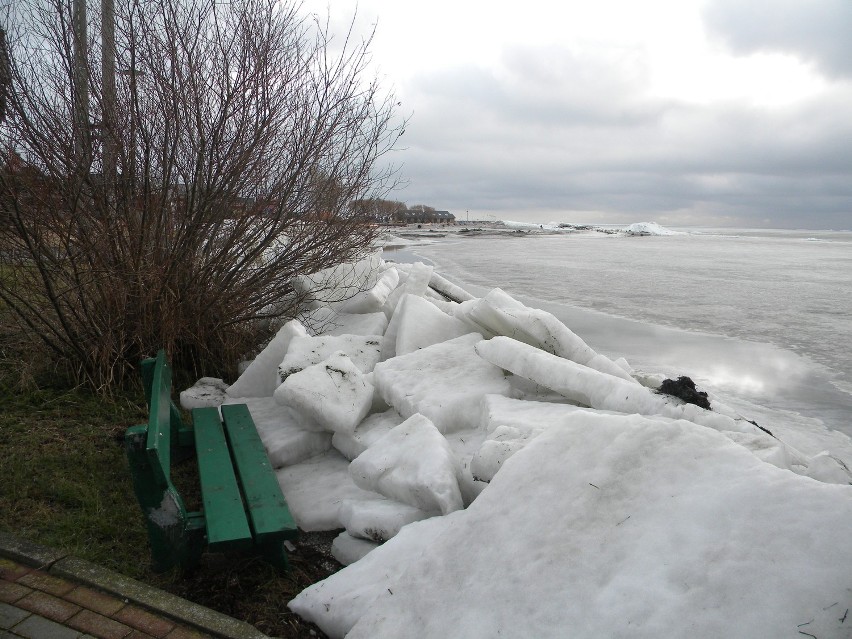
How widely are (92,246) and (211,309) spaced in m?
1.08

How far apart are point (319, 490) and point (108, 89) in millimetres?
3504

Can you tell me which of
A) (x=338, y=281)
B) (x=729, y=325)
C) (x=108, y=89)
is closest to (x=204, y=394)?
(x=338, y=281)

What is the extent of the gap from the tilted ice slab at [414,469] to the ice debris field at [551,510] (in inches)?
0.4

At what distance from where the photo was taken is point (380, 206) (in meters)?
6.98

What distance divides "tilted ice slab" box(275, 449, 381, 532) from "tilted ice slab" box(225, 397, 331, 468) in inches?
1.9

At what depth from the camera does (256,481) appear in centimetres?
323

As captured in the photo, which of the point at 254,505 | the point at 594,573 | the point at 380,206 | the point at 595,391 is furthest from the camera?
the point at 380,206

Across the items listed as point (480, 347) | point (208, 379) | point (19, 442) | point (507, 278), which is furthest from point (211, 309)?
point (507, 278)

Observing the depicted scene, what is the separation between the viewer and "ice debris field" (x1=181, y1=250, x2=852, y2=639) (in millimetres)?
1854

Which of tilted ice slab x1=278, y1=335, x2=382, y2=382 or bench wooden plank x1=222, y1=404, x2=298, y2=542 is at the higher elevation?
tilted ice slab x1=278, y1=335, x2=382, y2=382

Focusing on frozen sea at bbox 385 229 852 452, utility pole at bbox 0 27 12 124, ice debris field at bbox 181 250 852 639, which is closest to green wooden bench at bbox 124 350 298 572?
ice debris field at bbox 181 250 852 639

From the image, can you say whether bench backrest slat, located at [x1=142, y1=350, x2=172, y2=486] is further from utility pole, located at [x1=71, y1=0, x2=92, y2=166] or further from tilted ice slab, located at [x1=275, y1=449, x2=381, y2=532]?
Result: utility pole, located at [x1=71, y1=0, x2=92, y2=166]

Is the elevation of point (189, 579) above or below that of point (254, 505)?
below

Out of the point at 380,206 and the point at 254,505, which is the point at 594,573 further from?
the point at 380,206
